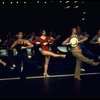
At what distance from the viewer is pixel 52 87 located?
1298 centimetres

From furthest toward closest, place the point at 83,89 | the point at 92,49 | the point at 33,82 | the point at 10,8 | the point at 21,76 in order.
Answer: the point at 10,8, the point at 92,49, the point at 21,76, the point at 33,82, the point at 83,89

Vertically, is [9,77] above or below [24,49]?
below

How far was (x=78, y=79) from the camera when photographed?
14773 millimetres

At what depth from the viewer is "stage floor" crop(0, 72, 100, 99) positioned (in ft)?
37.7

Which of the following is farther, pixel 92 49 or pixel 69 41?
pixel 92 49

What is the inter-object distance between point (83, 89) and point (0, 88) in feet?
8.44

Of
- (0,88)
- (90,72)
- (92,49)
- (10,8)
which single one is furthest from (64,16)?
(0,88)

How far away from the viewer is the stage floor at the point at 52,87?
11.5 metres

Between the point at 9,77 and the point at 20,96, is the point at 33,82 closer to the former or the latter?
the point at 9,77

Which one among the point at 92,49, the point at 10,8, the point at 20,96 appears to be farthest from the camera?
the point at 10,8

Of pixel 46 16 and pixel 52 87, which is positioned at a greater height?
pixel 46 16

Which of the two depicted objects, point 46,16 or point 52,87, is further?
point 46,16

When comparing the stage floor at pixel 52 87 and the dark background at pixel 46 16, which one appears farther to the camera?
the dark background at pixel 46 16

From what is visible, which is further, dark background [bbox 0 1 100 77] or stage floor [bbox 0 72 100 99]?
dark background [bbox 0 1 100 77]
